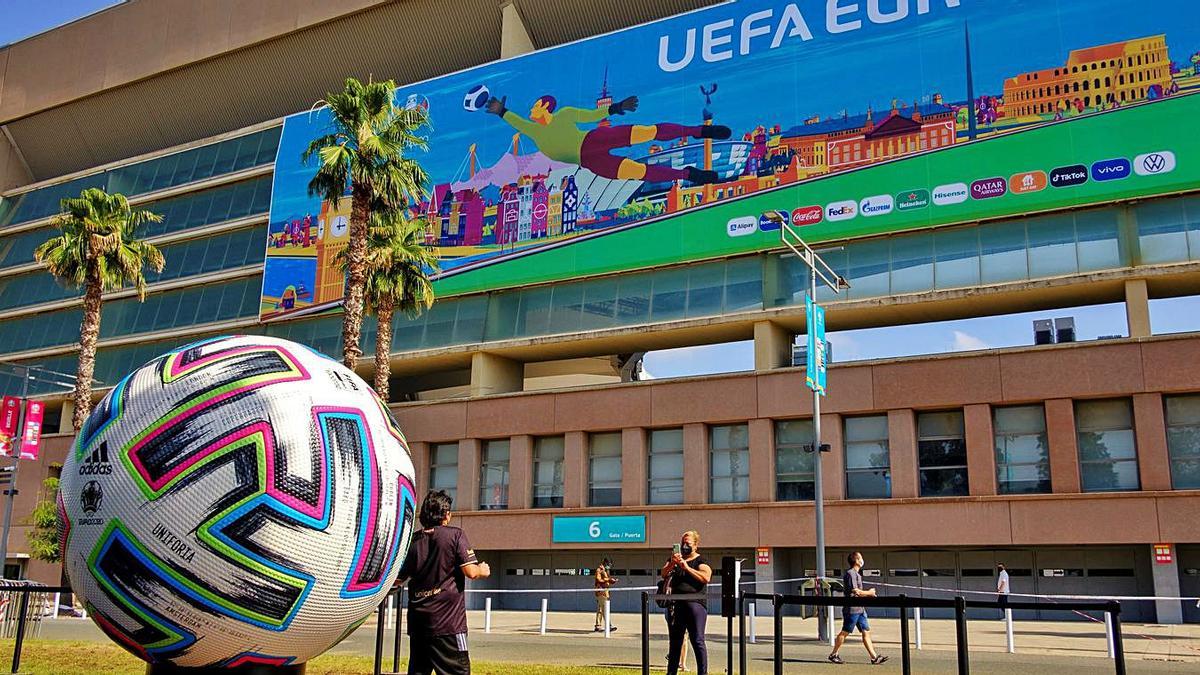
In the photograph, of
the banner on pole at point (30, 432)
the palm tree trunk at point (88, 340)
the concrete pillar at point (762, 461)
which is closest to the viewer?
the concrete pillar at point (762, 461)

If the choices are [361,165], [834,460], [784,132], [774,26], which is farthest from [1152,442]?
[361,165]

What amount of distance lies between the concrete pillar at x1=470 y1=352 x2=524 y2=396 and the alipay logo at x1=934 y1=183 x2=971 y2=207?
58.4 ft

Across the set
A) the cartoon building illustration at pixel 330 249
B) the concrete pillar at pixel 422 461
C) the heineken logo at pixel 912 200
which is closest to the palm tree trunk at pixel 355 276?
the concrete pillar at pixel 422 461

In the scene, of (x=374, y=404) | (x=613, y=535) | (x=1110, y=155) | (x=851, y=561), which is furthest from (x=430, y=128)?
(x=374, y=404)

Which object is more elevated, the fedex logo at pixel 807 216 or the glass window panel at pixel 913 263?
the fedex logo at pixel 807 216

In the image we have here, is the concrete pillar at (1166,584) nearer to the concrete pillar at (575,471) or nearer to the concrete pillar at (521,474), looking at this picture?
the concrete pillar at (575,471)

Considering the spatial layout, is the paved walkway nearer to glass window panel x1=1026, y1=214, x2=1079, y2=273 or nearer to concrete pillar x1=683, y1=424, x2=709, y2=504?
concrete pillar x1=683, y1=424, x2=709, y2=504

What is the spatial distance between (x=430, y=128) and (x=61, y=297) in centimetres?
2570

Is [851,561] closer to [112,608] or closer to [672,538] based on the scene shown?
[112,608]

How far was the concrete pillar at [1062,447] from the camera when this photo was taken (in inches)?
1137

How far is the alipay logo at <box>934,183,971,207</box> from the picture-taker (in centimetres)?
3266

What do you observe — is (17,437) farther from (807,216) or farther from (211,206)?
(807,216)

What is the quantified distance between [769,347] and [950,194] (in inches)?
300

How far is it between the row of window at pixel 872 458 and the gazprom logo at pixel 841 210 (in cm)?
685
